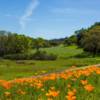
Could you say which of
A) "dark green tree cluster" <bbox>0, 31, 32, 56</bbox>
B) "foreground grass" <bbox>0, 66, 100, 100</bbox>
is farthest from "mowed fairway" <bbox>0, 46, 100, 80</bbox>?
"dark green tree cluster" <bbox>0, 31, 32, 56</bbox>

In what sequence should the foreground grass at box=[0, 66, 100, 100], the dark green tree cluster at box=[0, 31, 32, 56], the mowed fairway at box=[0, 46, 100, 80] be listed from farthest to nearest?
the dark green tree cluster at box=[0, 31, 32, 56] → the mowed fairway at box=[0, 46, 100, 80] → the foreground grass at box=[0, 66, 100, 100]

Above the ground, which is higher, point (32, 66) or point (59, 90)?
point (59, 90)

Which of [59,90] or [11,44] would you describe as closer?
[59,90]

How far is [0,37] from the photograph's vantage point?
17738cm

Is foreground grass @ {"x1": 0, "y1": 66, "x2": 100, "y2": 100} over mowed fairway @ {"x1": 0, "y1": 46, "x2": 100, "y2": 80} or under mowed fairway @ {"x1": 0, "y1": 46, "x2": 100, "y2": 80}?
over

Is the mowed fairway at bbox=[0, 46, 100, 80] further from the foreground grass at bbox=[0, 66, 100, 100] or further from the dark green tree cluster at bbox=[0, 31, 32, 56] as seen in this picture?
the dark green tree cluster at bbox=[0, 31, 32, 56]

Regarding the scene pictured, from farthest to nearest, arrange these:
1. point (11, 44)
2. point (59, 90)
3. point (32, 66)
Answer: point (11, 44) < point (32, 66) < point (59, 90)

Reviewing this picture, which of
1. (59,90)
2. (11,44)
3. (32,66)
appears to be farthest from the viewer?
(11,44)

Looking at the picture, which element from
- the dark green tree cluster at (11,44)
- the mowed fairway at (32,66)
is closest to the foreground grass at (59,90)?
the mowed fairway at (32,66)

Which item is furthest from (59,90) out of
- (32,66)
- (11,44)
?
(11,44)

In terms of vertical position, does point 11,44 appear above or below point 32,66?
above

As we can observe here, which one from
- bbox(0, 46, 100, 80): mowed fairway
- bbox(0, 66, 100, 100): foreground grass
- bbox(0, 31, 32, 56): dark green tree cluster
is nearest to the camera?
bbox(0, 66, 100, 100): foreground grass

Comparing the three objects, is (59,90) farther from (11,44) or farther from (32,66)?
(11,44)

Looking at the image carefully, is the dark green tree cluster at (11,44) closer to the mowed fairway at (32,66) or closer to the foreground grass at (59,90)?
the mowed fairway at (32,66)
